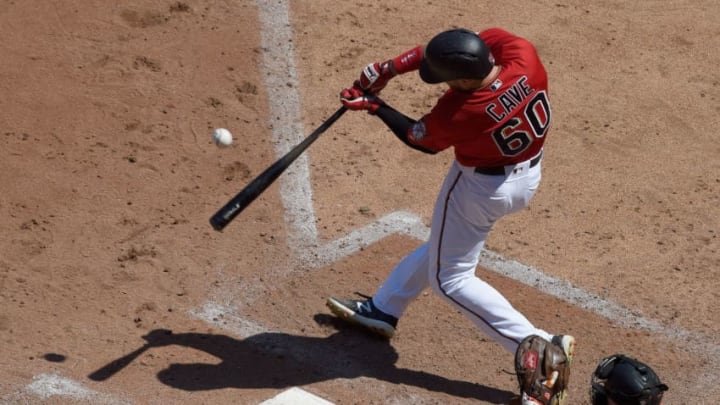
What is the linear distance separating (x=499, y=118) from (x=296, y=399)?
175 cm

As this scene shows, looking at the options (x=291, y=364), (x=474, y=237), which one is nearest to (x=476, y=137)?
(x=474, y=237)

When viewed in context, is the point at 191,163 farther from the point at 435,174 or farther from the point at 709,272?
the point at 709,272

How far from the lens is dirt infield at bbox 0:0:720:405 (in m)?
5.93

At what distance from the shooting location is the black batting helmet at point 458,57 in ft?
16.6

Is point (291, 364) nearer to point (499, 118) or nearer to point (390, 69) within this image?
point (390, 69)

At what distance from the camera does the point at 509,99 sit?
17.0 feet

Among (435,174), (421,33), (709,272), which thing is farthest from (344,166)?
(709,272)

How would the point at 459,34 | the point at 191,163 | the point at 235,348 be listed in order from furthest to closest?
the point at 191,163, the point at 235,348, the point at 459,34

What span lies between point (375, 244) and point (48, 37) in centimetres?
339

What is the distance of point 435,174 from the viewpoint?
7863mm

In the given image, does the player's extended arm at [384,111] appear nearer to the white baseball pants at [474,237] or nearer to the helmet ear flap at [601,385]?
the white baseball pants at [474,237]

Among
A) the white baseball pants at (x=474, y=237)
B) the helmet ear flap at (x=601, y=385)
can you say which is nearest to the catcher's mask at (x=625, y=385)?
the helmet ear flap at (x=601, y=385)

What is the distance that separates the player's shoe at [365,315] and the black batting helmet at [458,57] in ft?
5.06

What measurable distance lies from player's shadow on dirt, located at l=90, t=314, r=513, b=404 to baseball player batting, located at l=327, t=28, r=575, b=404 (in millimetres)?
504
